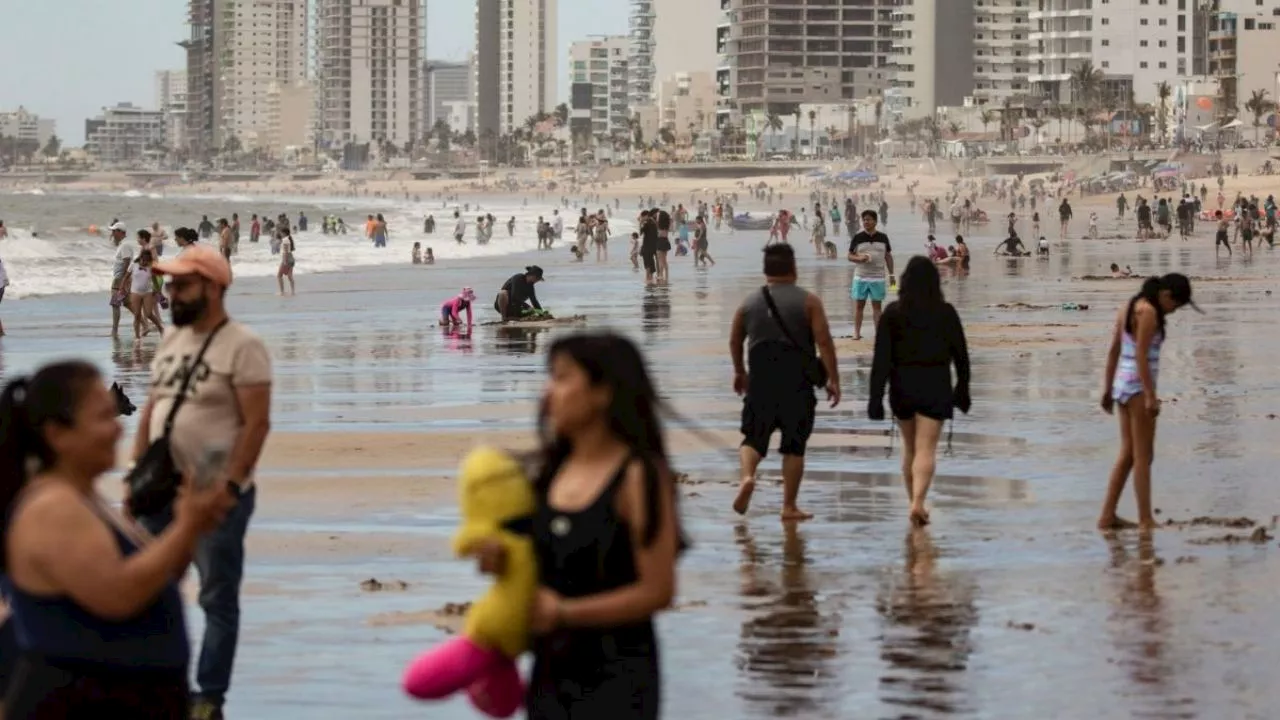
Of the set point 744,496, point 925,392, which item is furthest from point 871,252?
point 925,392

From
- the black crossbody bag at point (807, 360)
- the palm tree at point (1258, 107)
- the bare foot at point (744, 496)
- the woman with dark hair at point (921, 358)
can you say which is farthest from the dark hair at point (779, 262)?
the palm tree at point (1258, 107)

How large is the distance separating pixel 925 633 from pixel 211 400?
3203 millimetres

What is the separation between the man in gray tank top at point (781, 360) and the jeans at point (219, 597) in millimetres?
4409

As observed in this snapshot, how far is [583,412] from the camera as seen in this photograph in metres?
4.86

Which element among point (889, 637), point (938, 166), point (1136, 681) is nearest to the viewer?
point (1136, 681)

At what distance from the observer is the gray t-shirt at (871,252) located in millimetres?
24469

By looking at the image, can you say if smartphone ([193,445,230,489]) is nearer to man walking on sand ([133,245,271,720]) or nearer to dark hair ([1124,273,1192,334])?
man walking on sand ([133,245,271,720])

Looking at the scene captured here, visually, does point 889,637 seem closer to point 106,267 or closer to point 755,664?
point 755,664

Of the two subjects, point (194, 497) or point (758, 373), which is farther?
point (758, 373)

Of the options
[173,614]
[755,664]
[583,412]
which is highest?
[583,412]

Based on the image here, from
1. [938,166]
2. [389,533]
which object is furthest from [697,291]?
[938,166]

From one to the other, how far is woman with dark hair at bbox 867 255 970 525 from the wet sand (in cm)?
60

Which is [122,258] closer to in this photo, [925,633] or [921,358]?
[921,358]

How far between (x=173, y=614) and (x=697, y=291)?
37.5 meters
